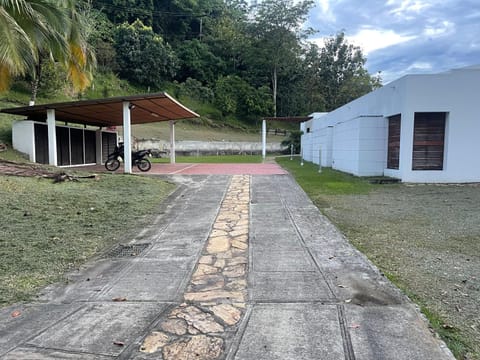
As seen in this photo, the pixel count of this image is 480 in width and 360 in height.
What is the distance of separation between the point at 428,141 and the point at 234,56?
4126 cm

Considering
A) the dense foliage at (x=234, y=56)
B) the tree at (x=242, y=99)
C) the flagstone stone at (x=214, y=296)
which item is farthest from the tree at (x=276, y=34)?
the flagstone stone at (x=214, y=296)

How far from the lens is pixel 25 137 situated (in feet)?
46.5

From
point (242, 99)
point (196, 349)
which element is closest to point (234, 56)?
point (242, 99)

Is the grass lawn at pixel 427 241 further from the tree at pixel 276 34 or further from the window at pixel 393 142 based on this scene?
the tree at pixel 276 34

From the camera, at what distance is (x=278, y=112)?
1934 inches

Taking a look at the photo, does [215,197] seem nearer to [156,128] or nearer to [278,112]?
[156,128]

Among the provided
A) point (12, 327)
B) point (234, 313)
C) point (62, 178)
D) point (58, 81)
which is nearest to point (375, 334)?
point (234, 313)

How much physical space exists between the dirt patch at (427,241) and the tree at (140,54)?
115 feet

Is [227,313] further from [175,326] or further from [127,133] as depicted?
[127,133]

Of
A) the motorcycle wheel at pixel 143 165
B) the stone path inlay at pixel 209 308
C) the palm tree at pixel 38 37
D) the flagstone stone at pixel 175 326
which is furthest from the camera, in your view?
the motorcycle wheel at pixel 143 165

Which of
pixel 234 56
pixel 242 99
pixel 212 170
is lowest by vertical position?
pixel 212 170

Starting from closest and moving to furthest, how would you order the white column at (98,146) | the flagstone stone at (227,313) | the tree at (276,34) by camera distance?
the flagstone stone at (227,313)
the white column at (98,146)
the tree at (276,34)

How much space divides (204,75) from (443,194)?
40.0 meters

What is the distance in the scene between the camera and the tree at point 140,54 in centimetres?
3869
